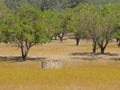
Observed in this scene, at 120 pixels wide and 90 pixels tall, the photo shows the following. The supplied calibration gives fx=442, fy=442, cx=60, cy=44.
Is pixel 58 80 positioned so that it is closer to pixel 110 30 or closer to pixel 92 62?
pixel 92 62

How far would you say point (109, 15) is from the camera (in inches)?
3174

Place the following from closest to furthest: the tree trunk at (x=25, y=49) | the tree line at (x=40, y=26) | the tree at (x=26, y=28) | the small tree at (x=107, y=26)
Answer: the tree at (x=26, y=28) < the tree trunk at (x=25, y=49) < the tree line at (x=40, y=26) < the small tree at (x=107, y=26)

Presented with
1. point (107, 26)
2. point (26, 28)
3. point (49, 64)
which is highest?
point (26, 28)

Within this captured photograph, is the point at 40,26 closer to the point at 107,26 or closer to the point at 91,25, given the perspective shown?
the point at 91,25

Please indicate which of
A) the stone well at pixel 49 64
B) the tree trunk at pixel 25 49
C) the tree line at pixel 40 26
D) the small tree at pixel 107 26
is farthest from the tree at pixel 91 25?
the stone well at pixel 49 64

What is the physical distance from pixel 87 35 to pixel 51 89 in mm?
51790

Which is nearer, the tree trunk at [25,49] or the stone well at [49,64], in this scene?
the stone well at [49,64]

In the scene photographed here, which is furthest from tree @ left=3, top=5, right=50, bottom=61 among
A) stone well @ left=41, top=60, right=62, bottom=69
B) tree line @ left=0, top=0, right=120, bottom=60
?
stone well @ left=41, top=60, right=62, bottom=69

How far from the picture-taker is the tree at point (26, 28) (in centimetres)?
6793

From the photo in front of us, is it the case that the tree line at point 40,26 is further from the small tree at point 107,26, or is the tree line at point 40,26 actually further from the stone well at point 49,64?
the stone well at point 49,64

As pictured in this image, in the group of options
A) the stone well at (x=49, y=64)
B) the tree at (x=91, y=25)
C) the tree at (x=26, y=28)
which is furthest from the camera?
the tree at (x=91, y=25)

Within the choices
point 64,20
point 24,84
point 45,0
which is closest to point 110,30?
point 64,20

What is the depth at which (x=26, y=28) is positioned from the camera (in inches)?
2694

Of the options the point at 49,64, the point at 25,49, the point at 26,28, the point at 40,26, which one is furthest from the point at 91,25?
the point at 49,64
